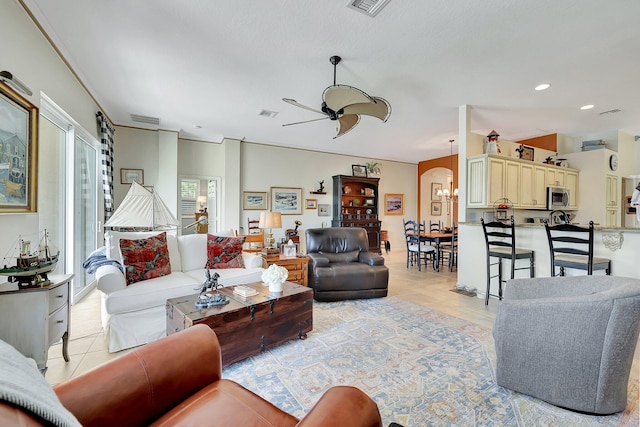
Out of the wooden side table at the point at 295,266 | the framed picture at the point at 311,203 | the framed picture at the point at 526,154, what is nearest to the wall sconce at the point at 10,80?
the wooden side table at the point at 295,266

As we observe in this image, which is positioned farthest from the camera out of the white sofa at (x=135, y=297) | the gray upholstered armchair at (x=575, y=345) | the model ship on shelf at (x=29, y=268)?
the white sofa at (x=135, y=297)

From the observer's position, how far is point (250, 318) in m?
2.29

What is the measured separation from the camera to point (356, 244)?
4.42 metres

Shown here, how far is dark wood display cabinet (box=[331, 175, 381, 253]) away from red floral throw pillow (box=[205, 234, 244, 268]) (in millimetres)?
4302

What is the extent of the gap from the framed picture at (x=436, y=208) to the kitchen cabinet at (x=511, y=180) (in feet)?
12.8

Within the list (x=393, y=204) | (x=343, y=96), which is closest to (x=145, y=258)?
(x=343, y=96)

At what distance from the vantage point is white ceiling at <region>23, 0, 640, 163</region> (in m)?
2.29

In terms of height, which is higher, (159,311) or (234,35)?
(234,35)

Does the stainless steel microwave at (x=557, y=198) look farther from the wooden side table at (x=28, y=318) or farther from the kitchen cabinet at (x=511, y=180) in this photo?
the wooden side table at (x=28, y=318)

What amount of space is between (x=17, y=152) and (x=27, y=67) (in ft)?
2.54

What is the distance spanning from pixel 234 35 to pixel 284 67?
0.69 meters

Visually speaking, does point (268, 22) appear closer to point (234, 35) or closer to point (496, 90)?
point (234, 35)

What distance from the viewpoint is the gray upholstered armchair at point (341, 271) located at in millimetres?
3676

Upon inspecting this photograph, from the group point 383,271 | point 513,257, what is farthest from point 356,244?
point 513,257
